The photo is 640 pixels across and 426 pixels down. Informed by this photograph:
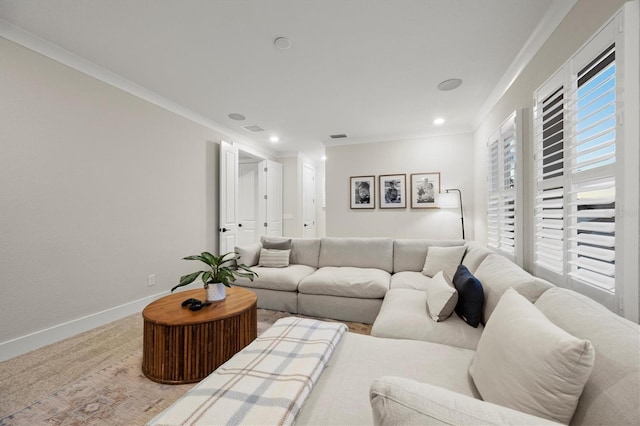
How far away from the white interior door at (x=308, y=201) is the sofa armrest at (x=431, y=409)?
18.4 ft

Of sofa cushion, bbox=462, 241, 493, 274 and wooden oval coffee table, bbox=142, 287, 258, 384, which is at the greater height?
sofa cushion, bbox=462, 241, 493, 274

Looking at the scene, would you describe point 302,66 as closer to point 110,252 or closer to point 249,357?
point 249,357

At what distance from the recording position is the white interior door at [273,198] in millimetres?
5512

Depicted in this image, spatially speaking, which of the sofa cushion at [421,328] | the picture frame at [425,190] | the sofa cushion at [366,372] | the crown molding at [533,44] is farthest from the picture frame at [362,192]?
the sofa cushion at [366,372]

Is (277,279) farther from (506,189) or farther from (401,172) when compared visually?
(401,172)

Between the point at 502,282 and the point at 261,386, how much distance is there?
1.45 m

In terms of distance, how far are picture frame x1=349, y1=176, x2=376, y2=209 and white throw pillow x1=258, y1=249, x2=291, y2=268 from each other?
188cm

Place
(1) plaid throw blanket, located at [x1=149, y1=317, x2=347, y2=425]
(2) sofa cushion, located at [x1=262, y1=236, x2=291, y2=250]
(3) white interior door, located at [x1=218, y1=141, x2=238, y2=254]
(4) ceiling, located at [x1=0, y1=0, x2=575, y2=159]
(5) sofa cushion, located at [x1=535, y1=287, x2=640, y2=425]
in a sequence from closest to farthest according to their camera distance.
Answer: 1. (5) sofa cushion, located at [x1=535, y1=287, x2=640, y2=425]
2. (1) plaid throw blanket, located at [x1=149, y1=317, x2=347, y2=425]
3. (4) ceiling, located at [x1=0, y1=0, x2=575, y2=159]
4. (2) sofa cushion, located at [x1=262, y1=236, x2=291, y2=250]
5. (3) white interior door, located at [x1=218, y1=141, x2=238, y2=254]

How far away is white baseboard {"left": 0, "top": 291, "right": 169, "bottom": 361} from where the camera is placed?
203 cm

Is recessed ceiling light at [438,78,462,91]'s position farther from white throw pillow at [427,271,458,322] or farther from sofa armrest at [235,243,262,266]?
sofa armrest at [235,243,262,266]

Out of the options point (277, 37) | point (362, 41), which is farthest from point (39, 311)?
point (362, 41)

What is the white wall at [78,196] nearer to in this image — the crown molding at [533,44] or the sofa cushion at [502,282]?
the sofa cushion at [502,282]

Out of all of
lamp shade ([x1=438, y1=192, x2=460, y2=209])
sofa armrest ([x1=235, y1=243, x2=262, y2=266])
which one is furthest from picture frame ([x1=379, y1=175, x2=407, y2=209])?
sofa armrest ([x1=235, y1=243, x2=262, y2=266])

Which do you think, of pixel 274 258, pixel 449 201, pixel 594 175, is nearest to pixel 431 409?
pixel 594 175
